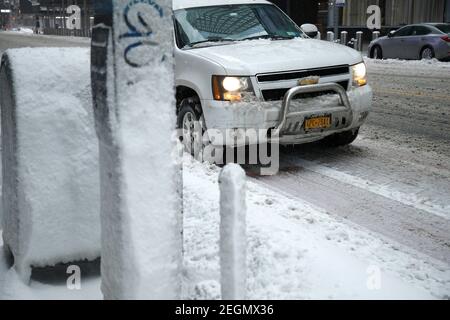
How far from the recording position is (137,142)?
2514 millimetres

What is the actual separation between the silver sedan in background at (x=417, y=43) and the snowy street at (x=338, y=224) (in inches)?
480

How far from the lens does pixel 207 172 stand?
5.72 metres

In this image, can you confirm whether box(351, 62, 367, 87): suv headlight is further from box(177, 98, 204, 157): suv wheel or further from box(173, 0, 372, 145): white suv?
box(177, 98, 204, 157): suv wheel

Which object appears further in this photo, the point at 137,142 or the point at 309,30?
the point at 309,30

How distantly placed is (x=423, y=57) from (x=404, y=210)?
Result: 1649 centimetres

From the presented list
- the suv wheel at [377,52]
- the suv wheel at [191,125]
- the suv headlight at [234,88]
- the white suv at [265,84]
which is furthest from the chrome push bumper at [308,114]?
the suv wheel at [377,52]

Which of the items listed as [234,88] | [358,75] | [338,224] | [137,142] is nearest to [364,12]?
[358,75]

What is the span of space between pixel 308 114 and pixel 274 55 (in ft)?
2.42

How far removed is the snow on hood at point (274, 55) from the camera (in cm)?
559

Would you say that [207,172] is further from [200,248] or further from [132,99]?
[132,99]

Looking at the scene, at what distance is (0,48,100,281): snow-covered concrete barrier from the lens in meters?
3.16

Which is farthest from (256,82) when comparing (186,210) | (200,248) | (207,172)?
(200,248)

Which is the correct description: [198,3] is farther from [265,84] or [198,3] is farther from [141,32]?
[141,32]

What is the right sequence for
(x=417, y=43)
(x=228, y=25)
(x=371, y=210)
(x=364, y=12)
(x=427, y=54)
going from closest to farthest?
(x=371, y=210) → (x=228, y=25) → (x=427, y=54) → (x=417, y=43) → (x=364, y=12)
